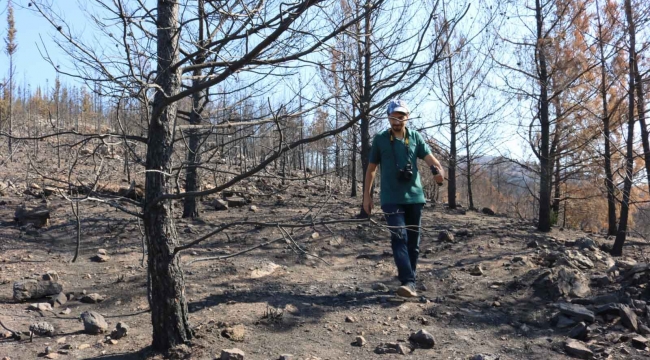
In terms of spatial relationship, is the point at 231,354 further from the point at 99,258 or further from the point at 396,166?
the point at 99,258

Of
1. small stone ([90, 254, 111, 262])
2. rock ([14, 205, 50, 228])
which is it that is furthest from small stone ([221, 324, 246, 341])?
rock ([14, 205, 50, 228])

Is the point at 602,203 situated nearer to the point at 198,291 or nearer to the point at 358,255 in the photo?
the point at 358,255

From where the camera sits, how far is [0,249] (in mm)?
5379

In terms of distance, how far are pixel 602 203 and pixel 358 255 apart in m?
11.7

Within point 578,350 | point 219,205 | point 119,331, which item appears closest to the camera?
point 578,350

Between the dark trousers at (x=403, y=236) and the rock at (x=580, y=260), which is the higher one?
the dark trousers at (x=403, y=236)

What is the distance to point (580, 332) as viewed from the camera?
11.1 ft

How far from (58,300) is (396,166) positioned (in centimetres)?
301

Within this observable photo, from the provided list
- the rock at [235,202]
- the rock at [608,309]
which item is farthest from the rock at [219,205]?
the rock at [608,309]

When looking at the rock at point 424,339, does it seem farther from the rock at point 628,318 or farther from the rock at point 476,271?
the rock at point 476,271

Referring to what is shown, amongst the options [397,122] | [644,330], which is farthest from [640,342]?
[397,122]

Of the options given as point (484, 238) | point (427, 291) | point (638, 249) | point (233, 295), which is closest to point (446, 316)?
point (427, 291)

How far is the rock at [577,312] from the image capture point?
3.55 meters

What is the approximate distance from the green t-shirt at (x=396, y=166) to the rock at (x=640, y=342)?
1.77 m
